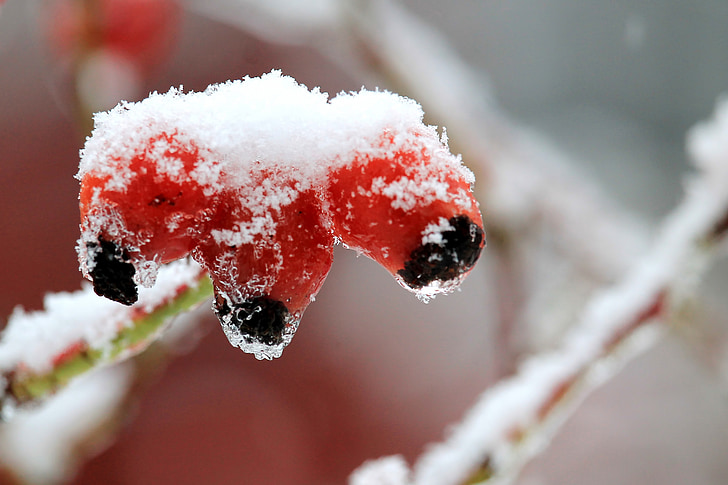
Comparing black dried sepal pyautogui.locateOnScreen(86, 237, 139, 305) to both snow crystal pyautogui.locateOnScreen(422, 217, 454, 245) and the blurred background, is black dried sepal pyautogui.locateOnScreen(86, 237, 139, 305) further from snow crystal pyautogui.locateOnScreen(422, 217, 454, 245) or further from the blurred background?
the blurred background

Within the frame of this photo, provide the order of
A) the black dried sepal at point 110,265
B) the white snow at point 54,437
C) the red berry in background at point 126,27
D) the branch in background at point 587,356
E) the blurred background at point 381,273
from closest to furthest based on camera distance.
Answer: the black dried sepal at point 110,265, the branch in background at point 587,356, the white snow at point 54,437, the red berry in background at point 126,27, the blurred background at point 381,273

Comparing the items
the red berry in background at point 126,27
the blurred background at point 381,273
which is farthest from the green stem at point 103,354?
the blurred background at point 381,273

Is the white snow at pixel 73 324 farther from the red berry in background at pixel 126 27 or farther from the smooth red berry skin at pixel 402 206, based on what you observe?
the red berry in background at pixel 126 27

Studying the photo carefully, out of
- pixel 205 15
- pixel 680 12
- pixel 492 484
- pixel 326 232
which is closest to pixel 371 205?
pixel 326 232

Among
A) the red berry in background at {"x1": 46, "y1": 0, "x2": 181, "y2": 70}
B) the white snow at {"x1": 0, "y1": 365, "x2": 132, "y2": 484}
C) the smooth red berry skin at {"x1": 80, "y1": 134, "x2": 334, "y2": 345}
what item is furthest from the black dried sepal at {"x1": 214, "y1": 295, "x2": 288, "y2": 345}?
the red berry in background at {"x1": 46, "y1": 0, "x2": 181, "y2": 70}

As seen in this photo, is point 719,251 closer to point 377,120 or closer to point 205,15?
point 377,120

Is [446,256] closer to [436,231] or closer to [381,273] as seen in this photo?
[436,231]

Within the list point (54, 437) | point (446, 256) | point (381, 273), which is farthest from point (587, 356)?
point (381, 273)
